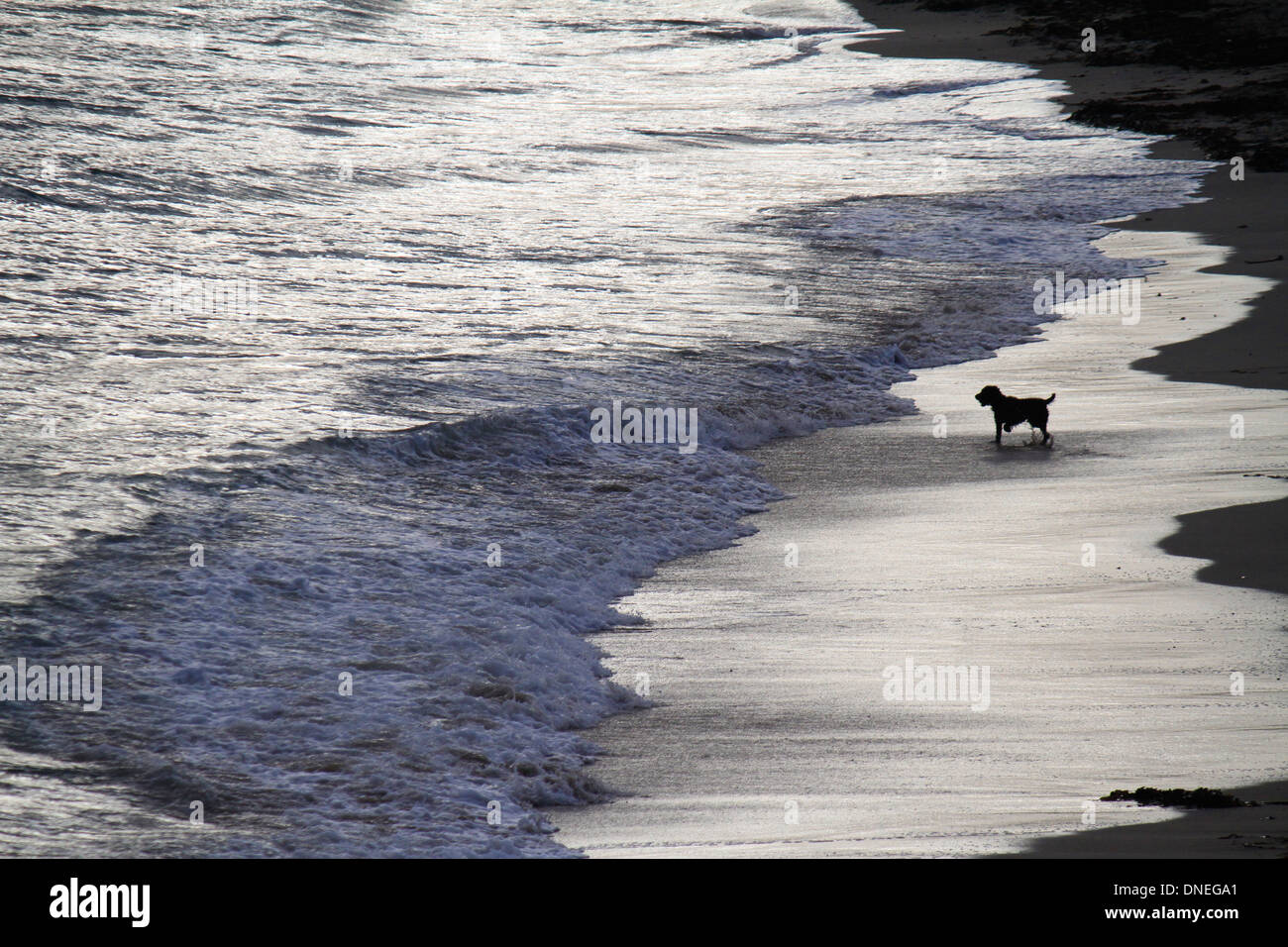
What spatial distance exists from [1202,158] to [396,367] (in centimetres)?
1615

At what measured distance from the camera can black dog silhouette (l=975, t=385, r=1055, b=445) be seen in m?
10.1

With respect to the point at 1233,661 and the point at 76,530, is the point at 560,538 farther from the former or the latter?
the point at 1233,661

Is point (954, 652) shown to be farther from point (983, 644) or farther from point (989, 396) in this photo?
point (989, 396)

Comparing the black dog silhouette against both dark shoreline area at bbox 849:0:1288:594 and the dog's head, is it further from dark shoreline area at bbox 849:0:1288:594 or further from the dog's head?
dark shoreline area at bbox 849:0:1288:594

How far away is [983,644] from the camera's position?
6855 mm

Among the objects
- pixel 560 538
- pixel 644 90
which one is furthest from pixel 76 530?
pixel 644 90

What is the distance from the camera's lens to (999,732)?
5961 mm

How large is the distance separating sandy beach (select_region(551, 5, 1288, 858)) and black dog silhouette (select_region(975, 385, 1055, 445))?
17cm

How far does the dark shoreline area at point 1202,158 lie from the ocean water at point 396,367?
1525 mm

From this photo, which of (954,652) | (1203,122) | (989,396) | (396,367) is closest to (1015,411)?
(989,396)

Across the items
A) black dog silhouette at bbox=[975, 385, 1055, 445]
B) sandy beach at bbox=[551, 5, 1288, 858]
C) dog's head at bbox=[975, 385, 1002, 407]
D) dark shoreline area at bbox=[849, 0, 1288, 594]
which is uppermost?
dark shoreline area at bbox=[849, 0, 1288, 594]

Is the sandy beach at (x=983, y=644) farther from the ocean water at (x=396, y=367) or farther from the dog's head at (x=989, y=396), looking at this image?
the ocean water at (x=396, y=367)

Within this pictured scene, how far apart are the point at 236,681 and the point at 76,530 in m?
2.04

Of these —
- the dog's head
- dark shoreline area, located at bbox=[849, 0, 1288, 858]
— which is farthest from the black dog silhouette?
dark shoreline area, located at bbox=[849, 0, 1288, 858]
